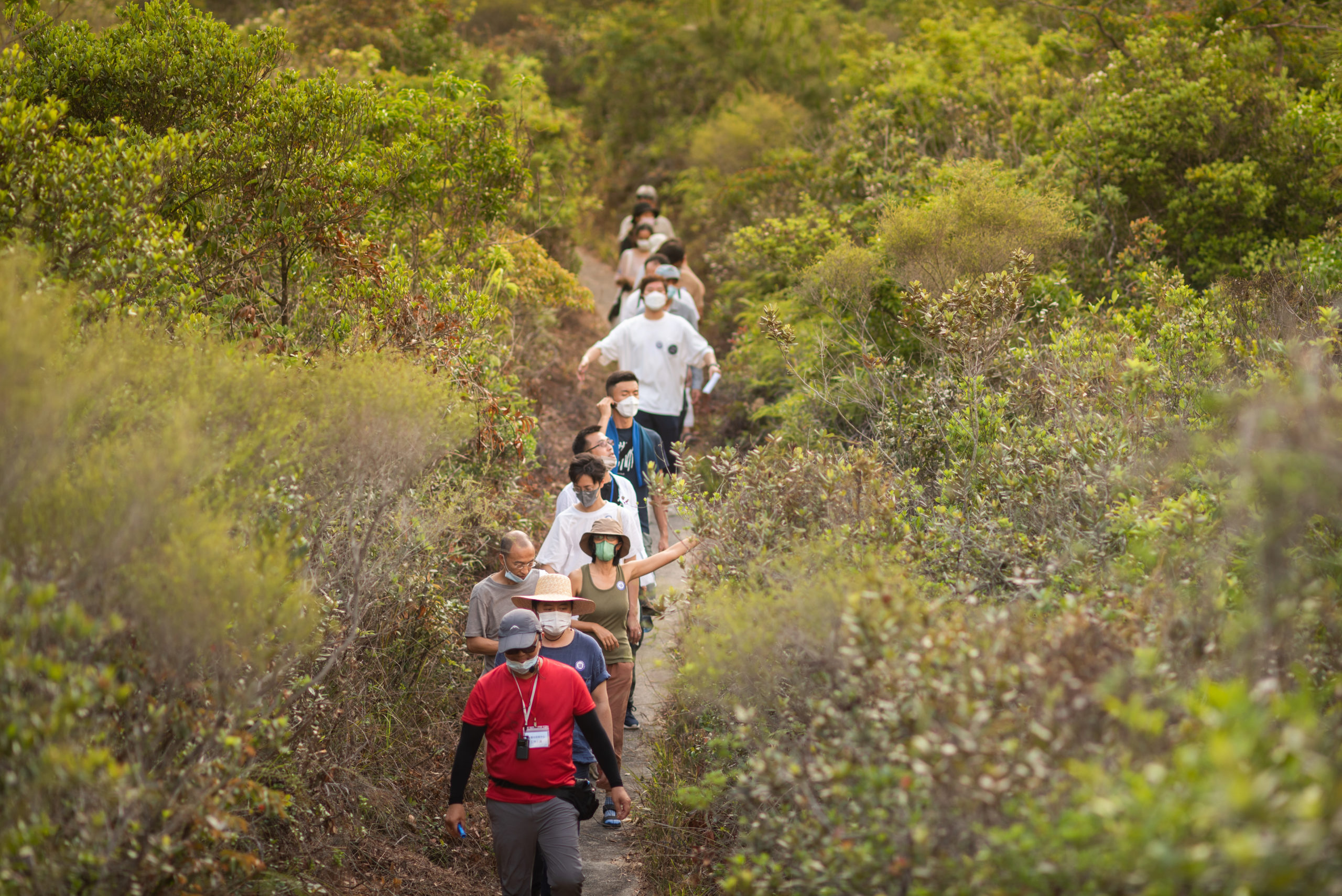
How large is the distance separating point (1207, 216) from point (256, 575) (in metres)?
9.58

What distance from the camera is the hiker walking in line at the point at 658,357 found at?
9586 mm

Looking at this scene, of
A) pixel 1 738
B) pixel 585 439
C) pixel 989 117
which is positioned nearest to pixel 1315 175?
pixel 989 117

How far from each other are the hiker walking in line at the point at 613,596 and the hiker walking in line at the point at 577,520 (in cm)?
11

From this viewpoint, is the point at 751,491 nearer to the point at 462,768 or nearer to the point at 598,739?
the point at 598,739

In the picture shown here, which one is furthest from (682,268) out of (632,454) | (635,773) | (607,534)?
(635,773)

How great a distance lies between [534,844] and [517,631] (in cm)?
112

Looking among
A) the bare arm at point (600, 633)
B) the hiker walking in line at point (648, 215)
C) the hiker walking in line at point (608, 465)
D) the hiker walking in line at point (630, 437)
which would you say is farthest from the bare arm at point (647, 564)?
the hiker walking in line at point (648, 215)

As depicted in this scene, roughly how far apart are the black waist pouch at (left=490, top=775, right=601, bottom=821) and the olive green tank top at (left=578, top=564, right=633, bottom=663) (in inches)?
44.6

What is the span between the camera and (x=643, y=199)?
15.1 meters

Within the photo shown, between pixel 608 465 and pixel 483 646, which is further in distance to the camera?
pixel 608 465

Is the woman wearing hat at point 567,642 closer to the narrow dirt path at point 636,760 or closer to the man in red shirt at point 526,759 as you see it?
the man in red shirt at point 526,759

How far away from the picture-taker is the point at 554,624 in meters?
5.76

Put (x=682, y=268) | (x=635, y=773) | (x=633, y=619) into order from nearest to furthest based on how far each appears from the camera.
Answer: (x=633, y=619), (x=635, y=773), (x=682, y=268)

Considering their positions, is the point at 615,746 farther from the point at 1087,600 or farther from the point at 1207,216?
the point at 1207,216
